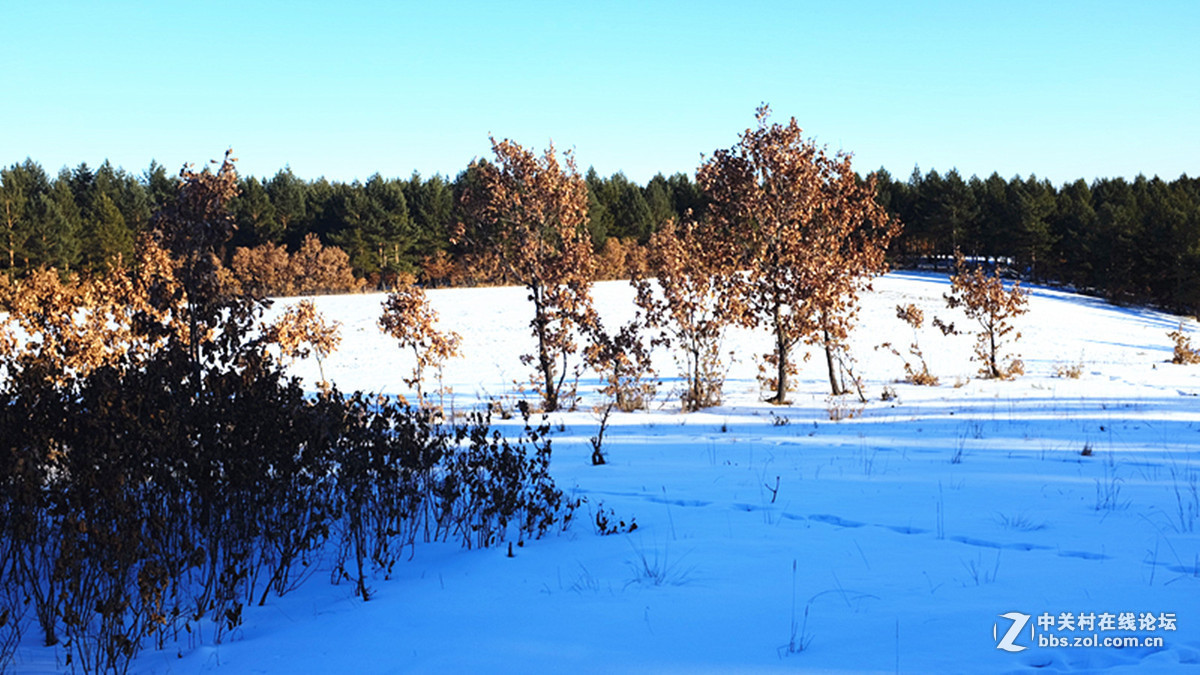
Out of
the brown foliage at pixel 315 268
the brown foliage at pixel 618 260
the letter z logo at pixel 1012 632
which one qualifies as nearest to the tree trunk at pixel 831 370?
the letter z logo at pixel 1012 632

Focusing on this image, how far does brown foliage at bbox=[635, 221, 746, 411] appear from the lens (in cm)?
1341

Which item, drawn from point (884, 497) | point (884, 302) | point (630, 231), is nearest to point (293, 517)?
point (884, 497)

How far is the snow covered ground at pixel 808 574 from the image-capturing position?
10.4 feet

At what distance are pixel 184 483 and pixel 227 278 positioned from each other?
13.5 ft

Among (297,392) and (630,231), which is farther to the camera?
(630,231)

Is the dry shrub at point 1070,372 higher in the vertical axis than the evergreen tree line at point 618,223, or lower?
lower

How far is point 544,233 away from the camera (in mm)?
13914

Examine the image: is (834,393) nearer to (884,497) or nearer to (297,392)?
(884,497)

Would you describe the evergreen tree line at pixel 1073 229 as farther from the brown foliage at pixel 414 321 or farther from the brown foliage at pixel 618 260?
the brown foliage at pixel 414 321

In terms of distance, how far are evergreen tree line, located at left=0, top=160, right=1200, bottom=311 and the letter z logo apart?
137ft

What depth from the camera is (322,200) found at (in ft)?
209

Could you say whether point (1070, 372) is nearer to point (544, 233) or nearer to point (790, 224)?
point (790, 224)

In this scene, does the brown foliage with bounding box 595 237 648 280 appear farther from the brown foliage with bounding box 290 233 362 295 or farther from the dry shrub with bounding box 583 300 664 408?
the dry shrub with bounding box 583 300 664 408

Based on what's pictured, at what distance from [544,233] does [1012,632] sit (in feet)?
37.9
